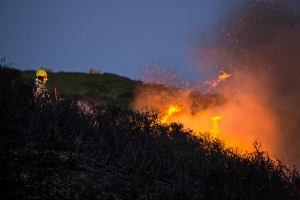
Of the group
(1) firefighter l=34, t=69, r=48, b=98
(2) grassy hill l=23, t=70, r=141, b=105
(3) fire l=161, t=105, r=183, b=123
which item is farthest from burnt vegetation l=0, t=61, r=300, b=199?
(2) grassy hill l=23, t=70, r=141, b=105

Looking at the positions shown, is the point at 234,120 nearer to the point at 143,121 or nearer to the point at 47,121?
the point at 143,121

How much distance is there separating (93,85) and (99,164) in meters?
32.5

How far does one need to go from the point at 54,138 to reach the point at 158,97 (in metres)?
25.4

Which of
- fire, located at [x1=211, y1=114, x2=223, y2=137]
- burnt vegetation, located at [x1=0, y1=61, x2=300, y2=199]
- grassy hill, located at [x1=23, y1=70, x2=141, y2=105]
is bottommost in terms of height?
burnt vegetation, located at [x1=0, y1=61, x2=300, y2=199]

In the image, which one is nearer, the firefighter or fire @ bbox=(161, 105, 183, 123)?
the firefighter

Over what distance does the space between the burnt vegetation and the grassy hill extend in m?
23.4

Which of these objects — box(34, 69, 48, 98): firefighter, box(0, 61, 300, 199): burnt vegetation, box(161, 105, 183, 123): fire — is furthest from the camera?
box(161, 105, 183, 123): fire

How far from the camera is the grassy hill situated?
102 ft

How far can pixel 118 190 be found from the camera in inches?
150

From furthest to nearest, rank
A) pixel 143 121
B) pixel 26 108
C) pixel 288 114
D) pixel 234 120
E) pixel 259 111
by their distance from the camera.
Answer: pixel 288 114
pixel 259 111
pixel 234 120
pixel 143 121
pixel 26 108

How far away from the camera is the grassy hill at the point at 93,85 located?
102 ft

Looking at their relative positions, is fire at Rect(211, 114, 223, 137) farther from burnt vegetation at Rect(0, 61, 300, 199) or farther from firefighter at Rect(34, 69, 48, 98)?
burnt vegetation at Rect(0, 61, 300, 199)

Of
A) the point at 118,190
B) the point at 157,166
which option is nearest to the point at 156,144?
the point at 157,166

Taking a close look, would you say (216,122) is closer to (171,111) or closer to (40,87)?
(171,111)
